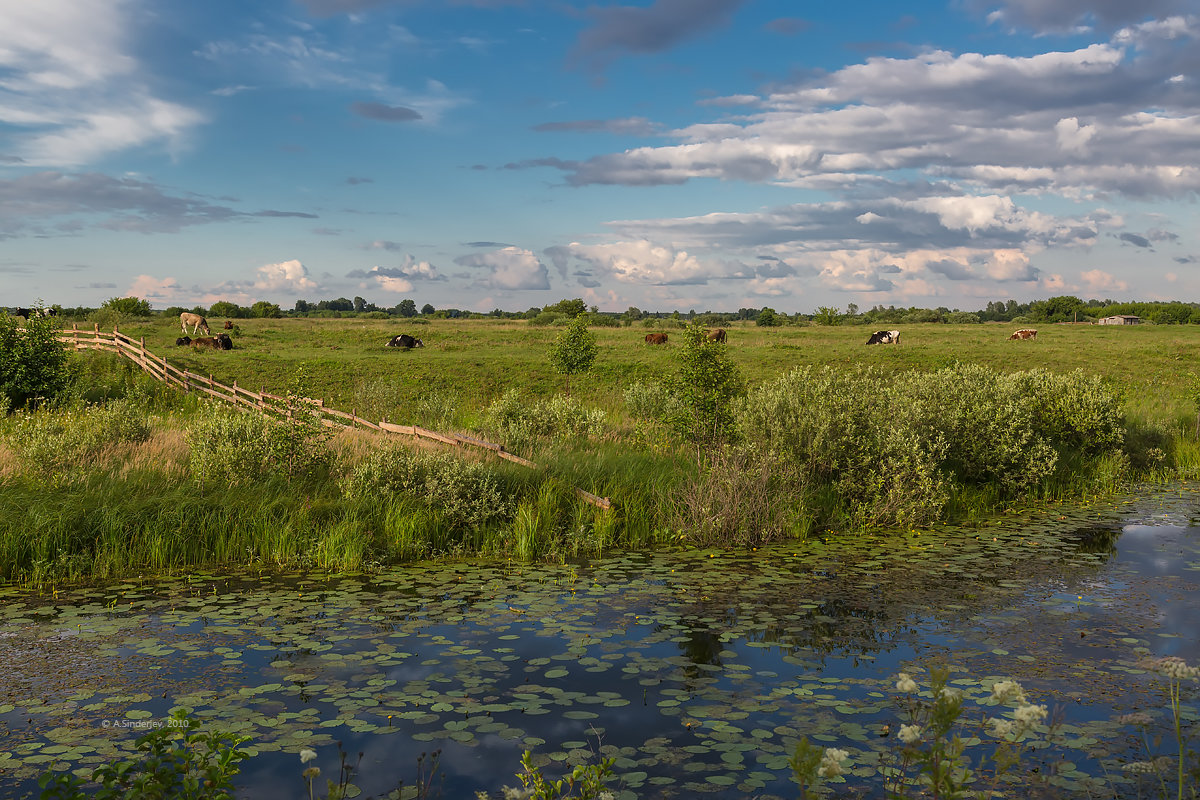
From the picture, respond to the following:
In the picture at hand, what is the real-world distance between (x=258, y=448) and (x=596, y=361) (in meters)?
28.7

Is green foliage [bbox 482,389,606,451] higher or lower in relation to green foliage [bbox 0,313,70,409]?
lower

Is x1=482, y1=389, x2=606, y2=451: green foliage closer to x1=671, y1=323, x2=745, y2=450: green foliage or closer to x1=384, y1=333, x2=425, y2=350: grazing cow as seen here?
x1=671, y1=323, x2=745, y2=450: green foliage

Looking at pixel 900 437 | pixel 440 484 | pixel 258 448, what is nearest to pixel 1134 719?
pixel 900 437

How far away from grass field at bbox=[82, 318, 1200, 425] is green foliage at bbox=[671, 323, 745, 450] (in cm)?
938

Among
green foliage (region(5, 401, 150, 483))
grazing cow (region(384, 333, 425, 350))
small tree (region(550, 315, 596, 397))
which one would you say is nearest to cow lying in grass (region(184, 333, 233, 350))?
grazing cow (region(384, 333, 425, 350))

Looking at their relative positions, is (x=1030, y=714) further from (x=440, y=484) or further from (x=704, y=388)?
(x=704, y=388)

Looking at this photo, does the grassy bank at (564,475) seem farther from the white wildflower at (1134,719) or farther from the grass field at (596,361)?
the white wildflower at (1134,719)

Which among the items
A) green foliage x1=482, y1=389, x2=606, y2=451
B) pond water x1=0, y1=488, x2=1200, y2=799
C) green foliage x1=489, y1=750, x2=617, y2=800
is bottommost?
pond water x1=0, y1=488, x2=1200, y2=799

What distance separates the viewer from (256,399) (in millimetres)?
26312

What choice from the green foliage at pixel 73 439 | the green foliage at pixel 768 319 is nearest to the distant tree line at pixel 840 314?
the green foliage at pixel 768 319

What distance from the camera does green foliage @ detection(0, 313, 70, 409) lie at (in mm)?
24594

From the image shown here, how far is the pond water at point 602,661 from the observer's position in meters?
5.49

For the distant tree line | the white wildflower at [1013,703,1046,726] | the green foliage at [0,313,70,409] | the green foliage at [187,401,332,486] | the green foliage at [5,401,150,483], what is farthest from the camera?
the distant tree line

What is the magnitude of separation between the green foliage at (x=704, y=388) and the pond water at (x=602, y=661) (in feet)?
11.0
